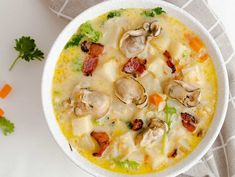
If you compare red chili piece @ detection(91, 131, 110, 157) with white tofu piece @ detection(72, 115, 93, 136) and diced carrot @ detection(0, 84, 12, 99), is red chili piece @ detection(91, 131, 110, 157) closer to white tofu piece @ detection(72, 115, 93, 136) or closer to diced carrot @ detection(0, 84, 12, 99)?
white tofu piece @ detection(72, 115, 93, 136)

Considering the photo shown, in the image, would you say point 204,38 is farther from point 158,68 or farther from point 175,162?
point 175,162

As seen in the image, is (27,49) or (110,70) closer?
(110,70)

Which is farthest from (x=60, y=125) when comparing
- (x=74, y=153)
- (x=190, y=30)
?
(x=190, y=30)

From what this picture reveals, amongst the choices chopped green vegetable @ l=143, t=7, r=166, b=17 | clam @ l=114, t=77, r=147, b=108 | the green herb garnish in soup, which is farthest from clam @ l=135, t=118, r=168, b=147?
chopped green vegetable @ l=143, t=7, r=166, b=17

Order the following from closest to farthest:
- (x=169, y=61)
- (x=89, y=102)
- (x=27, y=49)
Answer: (x=89, y=102) < (x=169, y=61) < (x=27, y=49)

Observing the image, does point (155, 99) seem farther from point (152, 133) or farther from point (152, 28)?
point (152, 28)

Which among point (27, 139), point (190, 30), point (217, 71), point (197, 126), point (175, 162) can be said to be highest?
point (190, 30)

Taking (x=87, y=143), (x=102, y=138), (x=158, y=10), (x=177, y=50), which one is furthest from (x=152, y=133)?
(x=158, y=10)

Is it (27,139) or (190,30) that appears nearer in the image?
(190,30)
